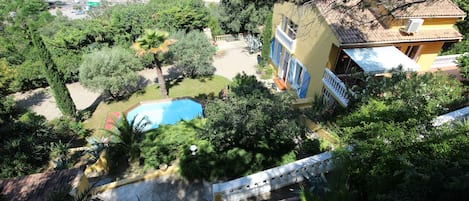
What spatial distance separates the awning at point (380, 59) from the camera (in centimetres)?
1381

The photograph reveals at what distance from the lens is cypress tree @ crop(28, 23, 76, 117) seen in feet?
66.4

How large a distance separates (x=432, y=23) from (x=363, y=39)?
5.66 metres

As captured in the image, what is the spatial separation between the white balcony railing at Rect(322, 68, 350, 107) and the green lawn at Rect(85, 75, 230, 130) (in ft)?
42.5

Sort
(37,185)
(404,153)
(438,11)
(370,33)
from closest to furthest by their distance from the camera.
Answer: (404,153)
(37,185)
(370,33)
(438,11)

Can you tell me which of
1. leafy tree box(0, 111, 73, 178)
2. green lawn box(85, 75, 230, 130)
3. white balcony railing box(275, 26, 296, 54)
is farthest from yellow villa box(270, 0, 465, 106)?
leafy tree box(0, 111, 73, 178)

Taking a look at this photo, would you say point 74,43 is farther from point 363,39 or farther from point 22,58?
point 363,39

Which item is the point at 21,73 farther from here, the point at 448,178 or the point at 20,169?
the point at 448,178

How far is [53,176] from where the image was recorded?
33.7 feet

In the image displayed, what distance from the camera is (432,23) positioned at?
658 inches

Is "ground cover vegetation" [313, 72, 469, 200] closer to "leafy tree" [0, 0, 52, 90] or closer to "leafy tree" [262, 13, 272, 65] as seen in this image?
"leafy tree" [262, 13, 272, 65]

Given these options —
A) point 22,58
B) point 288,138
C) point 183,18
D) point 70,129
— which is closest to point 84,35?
point 22,58

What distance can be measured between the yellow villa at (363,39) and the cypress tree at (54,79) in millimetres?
19887

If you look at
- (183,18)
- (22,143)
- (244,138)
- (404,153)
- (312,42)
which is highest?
(404,153)

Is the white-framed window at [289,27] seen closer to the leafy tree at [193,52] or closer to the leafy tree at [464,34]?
the leafy tree at [193,52]
